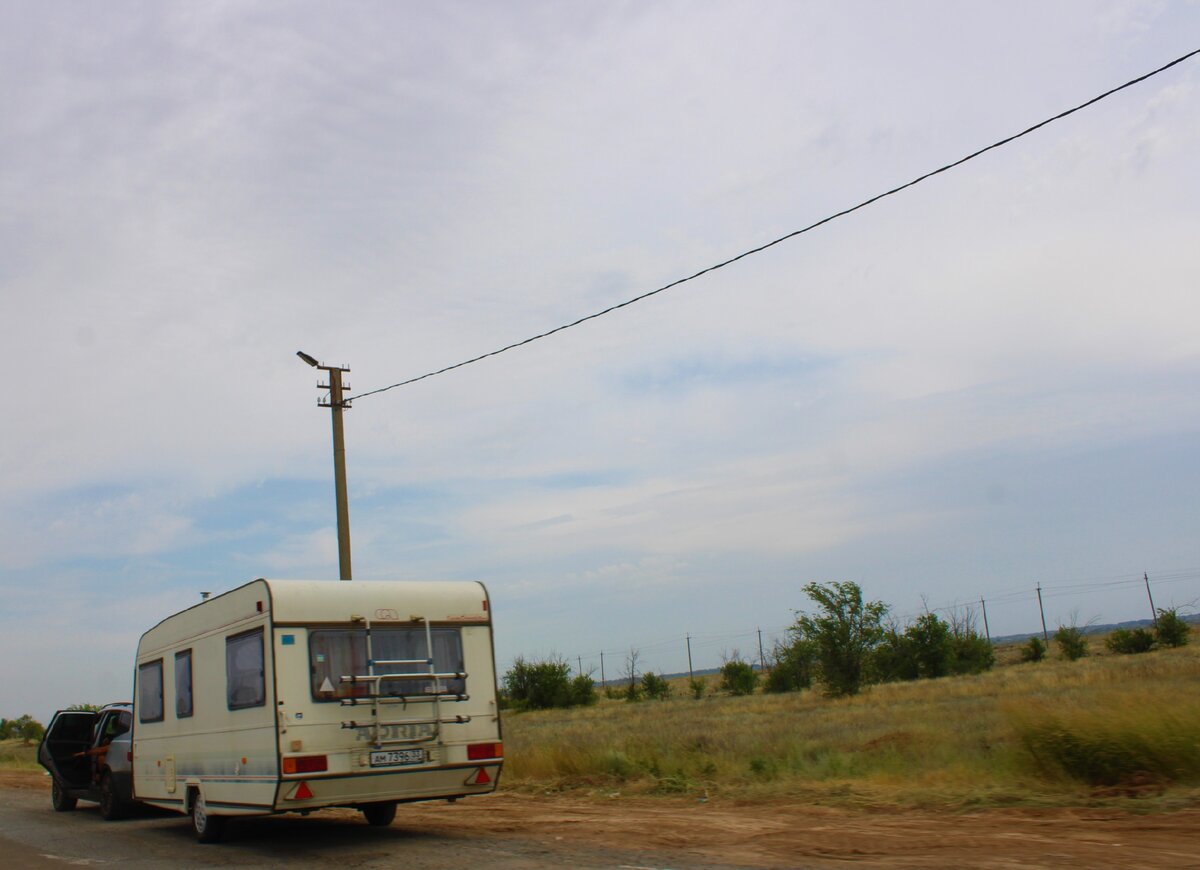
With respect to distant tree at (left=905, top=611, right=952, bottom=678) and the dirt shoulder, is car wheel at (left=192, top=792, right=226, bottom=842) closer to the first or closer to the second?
the dirt shoulder

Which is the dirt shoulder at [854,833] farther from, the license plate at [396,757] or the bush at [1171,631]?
the bush at [1171,631]

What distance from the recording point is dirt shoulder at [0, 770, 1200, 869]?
7.22 metres

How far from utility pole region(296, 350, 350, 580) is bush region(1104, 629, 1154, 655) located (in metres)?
36.5

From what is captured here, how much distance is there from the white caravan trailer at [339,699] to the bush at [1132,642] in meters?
40.7

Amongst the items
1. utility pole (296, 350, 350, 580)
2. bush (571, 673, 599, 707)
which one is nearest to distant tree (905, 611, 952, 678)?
bush (571, 673, 599, 707)

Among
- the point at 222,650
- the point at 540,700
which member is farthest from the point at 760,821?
the point at 540,700

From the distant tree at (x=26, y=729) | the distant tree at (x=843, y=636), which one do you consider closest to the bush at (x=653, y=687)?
the distant tree at (x=843, y=636)

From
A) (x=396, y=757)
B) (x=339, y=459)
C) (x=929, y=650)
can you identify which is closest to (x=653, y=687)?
(x=929, y=650)

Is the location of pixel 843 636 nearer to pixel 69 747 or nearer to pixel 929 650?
pixel 929 650

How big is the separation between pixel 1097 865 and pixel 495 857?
475cm

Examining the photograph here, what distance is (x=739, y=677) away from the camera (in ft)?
153

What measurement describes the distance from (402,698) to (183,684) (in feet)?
11.3

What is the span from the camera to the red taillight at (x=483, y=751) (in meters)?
10.4

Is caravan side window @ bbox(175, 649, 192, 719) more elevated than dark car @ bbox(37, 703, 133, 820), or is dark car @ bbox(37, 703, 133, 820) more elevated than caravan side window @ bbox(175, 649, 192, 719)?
caravan side window @ bbox(175, 649, 192, 719)
